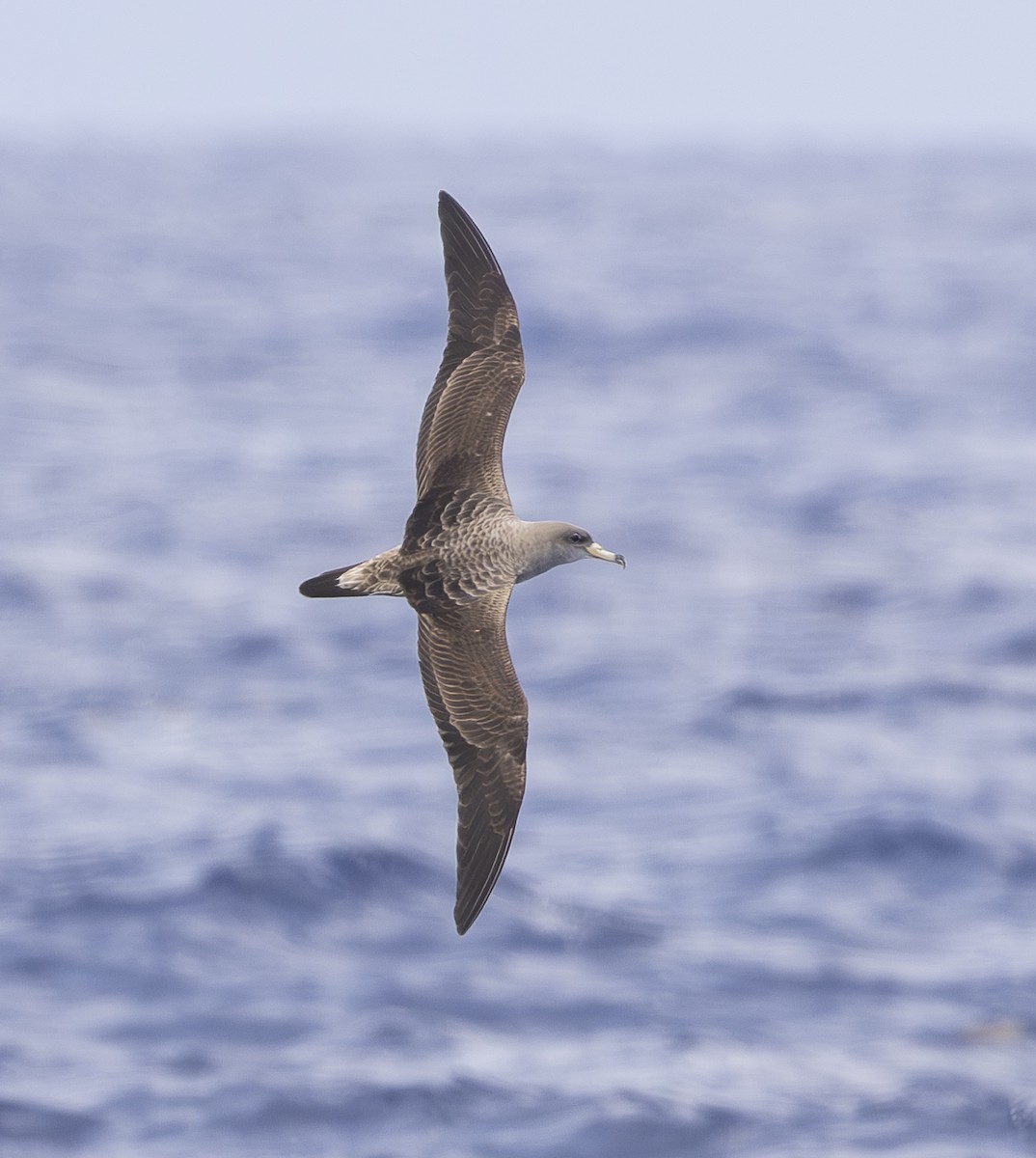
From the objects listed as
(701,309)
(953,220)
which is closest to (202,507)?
(701,309)

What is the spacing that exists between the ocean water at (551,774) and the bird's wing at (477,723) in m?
14.4

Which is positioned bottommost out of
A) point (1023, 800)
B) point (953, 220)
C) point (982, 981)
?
point (982, 981)

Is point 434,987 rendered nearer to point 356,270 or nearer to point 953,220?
point 356,270

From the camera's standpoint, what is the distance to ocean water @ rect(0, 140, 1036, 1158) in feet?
88.8

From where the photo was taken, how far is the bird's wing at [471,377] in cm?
1223

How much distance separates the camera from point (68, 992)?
2872 cm

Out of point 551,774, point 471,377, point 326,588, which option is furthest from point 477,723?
point 551,774

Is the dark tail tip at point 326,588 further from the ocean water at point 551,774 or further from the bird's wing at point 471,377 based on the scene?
the ocean water at point 551,774

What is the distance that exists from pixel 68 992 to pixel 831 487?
115 feet

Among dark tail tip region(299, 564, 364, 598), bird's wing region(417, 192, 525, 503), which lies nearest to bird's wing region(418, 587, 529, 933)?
dark tail tip region(299, 564, 364, 598)

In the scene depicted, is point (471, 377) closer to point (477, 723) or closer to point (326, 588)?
point (326, 588)

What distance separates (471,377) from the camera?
1259 centimetres

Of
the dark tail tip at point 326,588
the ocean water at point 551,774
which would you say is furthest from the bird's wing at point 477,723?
the ocean water at point 551,774

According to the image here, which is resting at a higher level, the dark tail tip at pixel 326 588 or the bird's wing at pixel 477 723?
the dark tail tip at pixel 326 588
